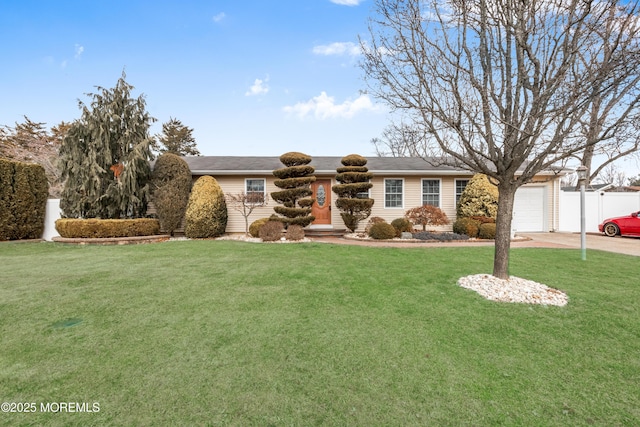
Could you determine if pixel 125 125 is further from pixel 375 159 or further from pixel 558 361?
pixel 558 361

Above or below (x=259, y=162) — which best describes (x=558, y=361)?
below

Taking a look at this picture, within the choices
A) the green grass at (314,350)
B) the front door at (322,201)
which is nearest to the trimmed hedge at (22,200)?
the green grass at (314,350)

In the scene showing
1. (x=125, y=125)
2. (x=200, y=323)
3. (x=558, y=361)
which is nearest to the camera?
(x=558, y=361)

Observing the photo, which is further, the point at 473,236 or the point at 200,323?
the point at 473,236

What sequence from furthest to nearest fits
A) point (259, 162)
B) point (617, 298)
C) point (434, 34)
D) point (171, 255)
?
point (259, 162), point (171, 255), point (434, 34), point (617, 298)

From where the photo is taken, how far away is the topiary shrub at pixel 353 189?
1070 cm

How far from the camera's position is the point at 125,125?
10.6m

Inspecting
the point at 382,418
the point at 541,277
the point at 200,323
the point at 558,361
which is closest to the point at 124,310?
the point at 200,323

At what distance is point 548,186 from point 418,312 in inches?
510

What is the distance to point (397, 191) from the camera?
12562 mm

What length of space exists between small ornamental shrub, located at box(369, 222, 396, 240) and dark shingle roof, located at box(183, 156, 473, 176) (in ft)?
9.34

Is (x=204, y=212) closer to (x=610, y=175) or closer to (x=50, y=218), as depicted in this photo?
(x=50, y=218)

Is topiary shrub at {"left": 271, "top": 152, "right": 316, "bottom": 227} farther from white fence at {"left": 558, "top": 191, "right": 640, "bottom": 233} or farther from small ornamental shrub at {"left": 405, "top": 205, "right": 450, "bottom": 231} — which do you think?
white fence at {"left": 558, "top": 191, "right": 640, "bottom": 233}

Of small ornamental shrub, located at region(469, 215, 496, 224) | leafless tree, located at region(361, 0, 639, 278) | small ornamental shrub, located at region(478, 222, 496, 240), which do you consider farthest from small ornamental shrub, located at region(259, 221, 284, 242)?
small ornamental shrub, located at region(469, 215, 496, 224)
